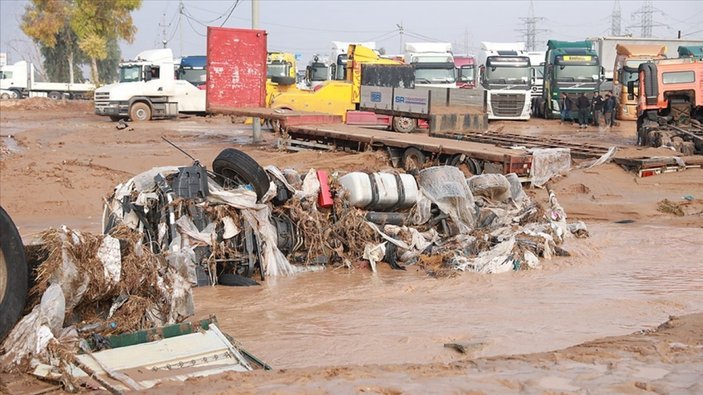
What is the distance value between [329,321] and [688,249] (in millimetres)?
5944

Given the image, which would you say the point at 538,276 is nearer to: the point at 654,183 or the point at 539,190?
the point at 539,190

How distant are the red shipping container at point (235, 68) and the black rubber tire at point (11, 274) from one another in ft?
55.8

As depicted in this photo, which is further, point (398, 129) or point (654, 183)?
point (398, 129)

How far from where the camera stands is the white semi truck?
34406mm

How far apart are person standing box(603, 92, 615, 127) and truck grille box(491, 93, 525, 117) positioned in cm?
310

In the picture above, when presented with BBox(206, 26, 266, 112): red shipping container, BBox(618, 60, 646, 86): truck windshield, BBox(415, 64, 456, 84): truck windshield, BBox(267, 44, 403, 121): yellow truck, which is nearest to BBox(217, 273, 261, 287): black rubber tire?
BBox(206, 26, 266, 112): red shipping container

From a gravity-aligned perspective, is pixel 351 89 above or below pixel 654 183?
above

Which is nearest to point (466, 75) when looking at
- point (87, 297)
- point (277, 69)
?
point (277, 69)

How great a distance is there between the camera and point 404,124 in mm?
27312

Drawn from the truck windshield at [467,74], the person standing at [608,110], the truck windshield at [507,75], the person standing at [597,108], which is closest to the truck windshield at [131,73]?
the truck windshield at [467,74]

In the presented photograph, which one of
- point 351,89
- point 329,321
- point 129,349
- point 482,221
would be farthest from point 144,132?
point 129,349

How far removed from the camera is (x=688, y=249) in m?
11.9

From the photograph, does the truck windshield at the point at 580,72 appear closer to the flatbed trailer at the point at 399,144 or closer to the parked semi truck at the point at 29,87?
the flatbed trailer at the point at 399,144

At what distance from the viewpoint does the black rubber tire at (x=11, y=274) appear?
19.9ft
